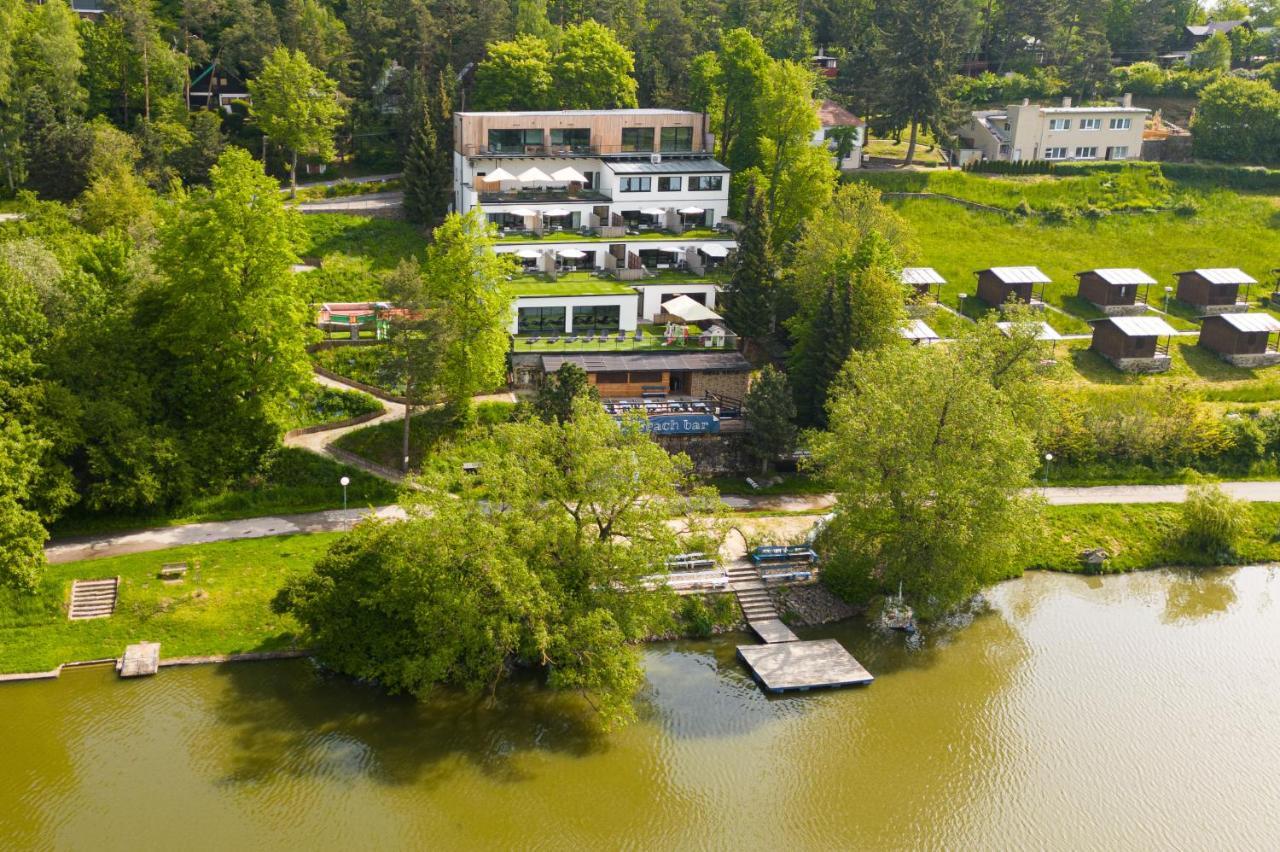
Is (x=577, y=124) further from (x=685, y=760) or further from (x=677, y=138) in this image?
(x=685, y=760)

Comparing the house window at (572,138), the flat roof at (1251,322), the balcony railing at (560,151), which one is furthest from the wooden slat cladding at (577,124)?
the flat roof at (1251,322)

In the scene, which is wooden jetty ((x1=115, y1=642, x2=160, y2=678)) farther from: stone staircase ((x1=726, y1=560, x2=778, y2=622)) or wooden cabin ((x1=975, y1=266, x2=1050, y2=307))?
wooden cabin ((x1=975, y1=266, x2=1050, y2=307))

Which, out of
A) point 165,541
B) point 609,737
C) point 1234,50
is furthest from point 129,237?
point 1234,50

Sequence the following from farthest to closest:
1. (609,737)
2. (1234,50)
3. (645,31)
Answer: (1234,50) → (645,31) → (609,737)

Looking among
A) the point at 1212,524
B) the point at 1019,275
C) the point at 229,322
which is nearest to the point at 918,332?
the point at 1019,275

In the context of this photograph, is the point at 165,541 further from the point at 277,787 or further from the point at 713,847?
the point at 713,847

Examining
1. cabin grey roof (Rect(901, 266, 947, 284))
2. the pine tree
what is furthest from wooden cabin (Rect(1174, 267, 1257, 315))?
the pine tree

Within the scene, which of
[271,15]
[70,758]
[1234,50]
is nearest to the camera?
[70,758]
